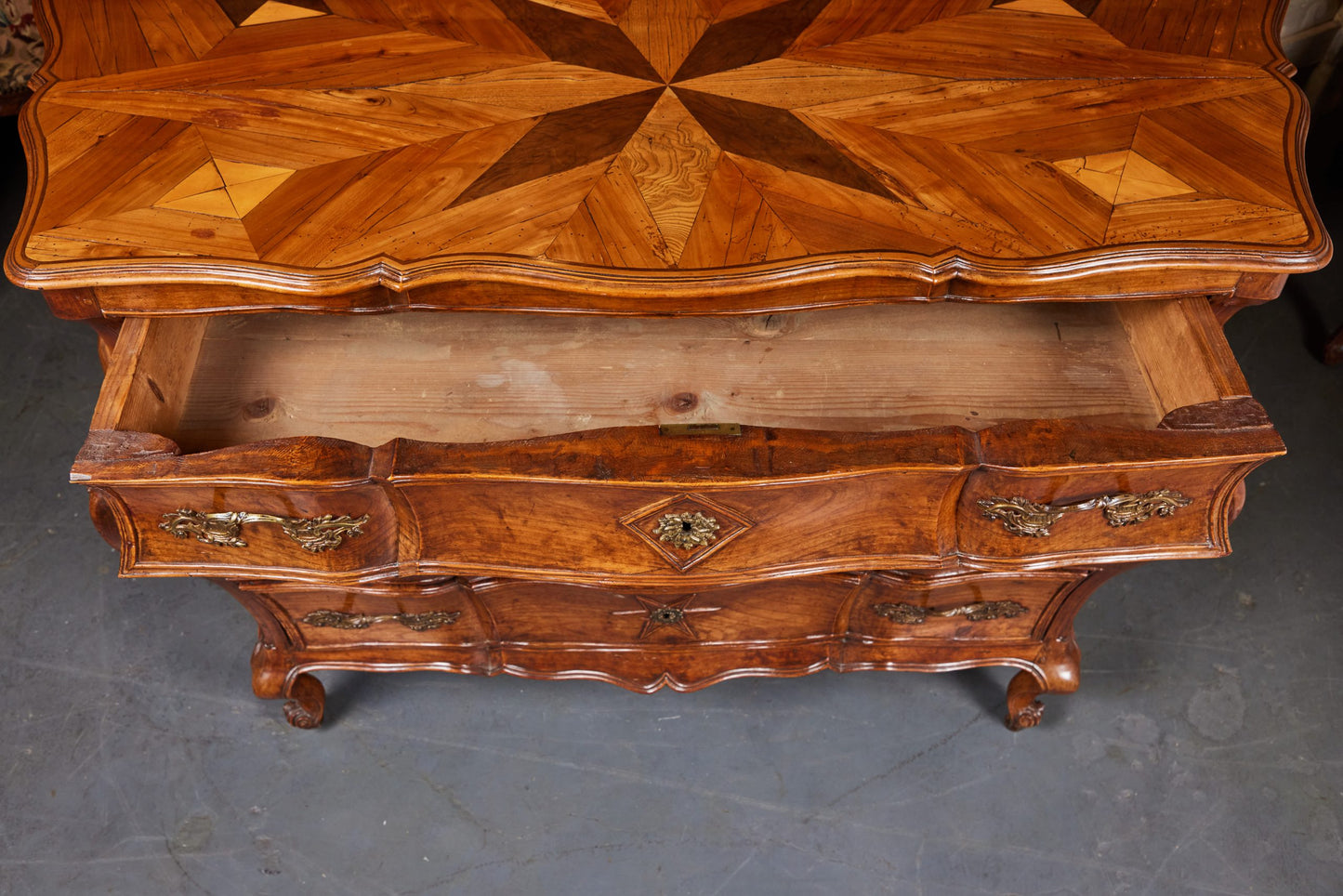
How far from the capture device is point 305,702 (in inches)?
57.4

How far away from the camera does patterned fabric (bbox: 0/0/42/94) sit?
1962 mm

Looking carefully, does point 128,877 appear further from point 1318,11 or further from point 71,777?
point 1318,11

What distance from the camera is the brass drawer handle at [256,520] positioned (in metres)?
1.07

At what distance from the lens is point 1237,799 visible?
144cm

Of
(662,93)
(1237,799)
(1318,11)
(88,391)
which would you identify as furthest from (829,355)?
(1318,11)

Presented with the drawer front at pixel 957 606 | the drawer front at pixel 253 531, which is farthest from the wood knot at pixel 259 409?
the drawer front at pixel 957 606

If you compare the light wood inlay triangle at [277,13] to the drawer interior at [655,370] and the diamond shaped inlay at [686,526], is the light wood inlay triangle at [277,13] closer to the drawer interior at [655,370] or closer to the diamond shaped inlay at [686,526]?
the drawer interior at [655,370]

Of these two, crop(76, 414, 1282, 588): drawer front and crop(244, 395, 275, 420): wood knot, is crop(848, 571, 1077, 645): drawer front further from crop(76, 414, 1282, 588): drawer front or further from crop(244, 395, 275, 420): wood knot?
crop(244, 395, 275, 420): wood knot

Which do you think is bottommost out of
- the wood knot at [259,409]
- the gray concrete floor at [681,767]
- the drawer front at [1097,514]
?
the gray concrete floor at [681,767]

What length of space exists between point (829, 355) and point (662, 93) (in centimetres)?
33

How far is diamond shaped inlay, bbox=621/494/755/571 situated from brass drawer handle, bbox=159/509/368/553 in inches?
10.4

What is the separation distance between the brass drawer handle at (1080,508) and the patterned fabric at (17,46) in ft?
5.84

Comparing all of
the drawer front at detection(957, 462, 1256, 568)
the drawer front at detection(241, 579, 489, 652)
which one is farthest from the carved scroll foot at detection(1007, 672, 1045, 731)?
the drawer front at detection(241, 579, 489, 652)

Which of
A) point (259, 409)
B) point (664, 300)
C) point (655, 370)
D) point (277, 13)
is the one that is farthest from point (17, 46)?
point (664, 300)
